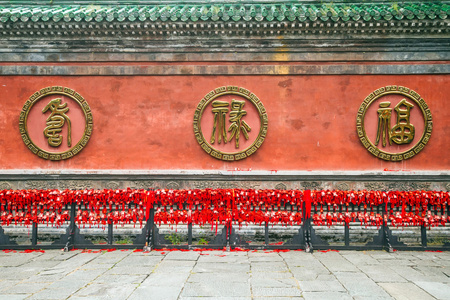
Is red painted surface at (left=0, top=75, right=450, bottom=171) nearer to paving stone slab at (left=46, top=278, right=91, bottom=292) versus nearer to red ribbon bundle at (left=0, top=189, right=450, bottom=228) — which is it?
red ribbon bundle at (left=0, top=189, right=450, bottom=228)

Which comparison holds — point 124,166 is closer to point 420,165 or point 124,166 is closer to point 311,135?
point 311,135

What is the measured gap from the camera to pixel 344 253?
209 inches

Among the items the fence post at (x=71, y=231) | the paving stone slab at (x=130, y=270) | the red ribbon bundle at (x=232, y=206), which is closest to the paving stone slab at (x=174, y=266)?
the paving stone slab at (x=130, y=270)

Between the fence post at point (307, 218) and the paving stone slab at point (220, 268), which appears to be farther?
the fence post at point (307, 218)

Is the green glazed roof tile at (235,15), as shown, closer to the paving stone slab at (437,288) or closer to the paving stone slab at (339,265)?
the paving stone slab at (339,265)

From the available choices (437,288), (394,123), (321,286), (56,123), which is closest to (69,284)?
(321,286)

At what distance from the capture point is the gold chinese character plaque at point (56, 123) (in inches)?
284

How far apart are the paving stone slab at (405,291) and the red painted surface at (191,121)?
11.6ft

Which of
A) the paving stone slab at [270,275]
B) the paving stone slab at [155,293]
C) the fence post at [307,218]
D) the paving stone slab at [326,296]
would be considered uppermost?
the fence post at [307,218]

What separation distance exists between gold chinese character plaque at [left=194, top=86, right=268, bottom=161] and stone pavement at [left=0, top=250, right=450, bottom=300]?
2528 millimetres

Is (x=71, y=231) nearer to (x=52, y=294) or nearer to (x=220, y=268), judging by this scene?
(x=52, y=294)

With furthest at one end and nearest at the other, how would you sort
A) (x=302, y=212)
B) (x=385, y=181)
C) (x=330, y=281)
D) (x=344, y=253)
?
(x=385, y=181), (x=302, y=212), (x=344, y=253), (x=330, y=281)

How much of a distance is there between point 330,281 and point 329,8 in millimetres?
5870

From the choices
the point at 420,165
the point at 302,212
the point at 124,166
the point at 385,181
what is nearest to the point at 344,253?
the point at 302,212
